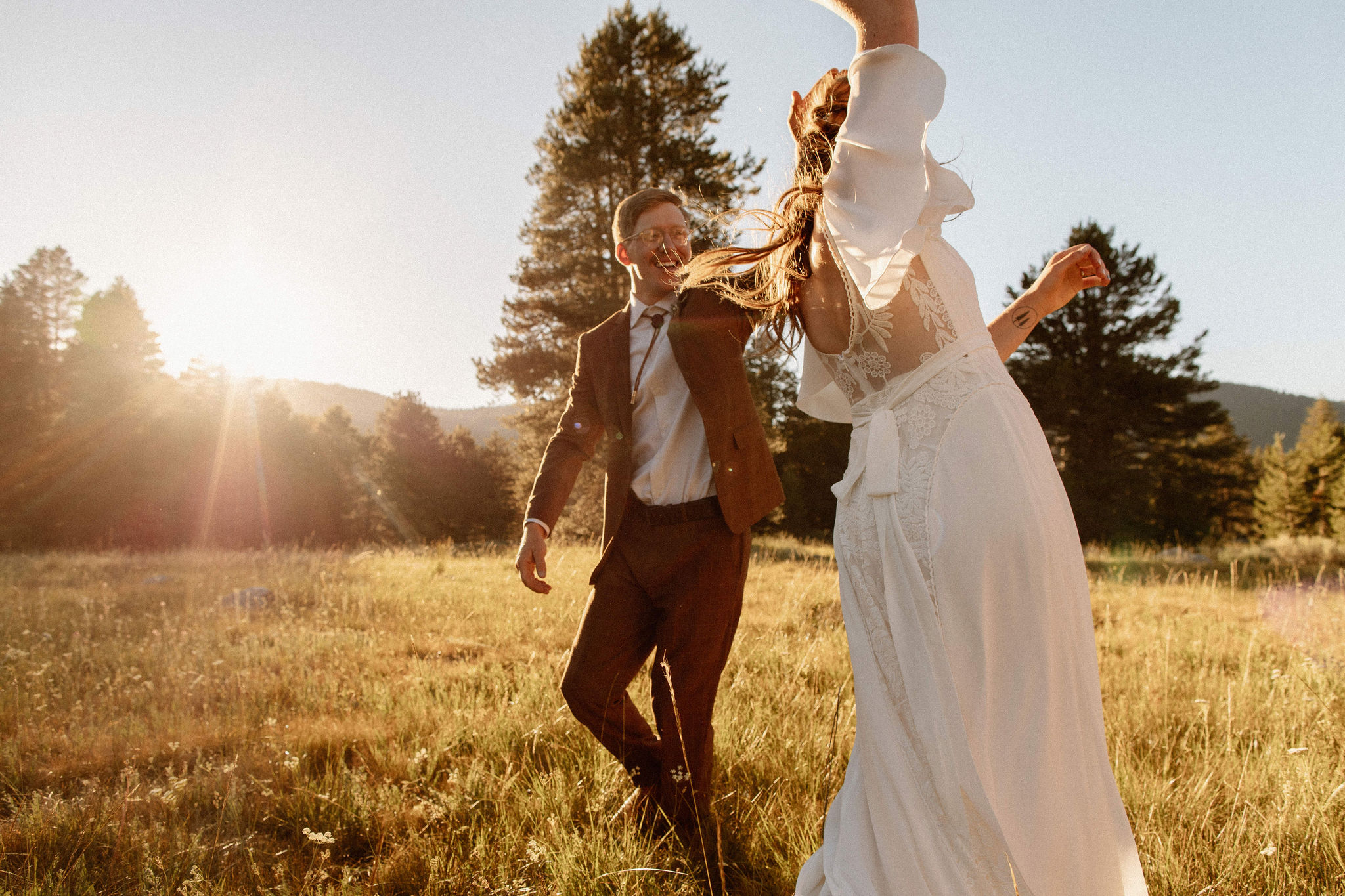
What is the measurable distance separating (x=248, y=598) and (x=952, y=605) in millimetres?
7915

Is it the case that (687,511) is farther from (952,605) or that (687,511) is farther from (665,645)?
(952,605)

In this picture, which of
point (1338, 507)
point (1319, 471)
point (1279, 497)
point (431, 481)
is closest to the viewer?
point (431, 481)

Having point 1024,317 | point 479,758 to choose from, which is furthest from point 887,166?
point 479,758

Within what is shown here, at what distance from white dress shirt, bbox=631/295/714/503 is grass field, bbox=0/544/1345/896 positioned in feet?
4.03

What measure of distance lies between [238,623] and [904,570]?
666 centimetres

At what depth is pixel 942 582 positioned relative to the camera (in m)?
1.41

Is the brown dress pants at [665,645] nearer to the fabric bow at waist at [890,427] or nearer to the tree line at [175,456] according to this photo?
the fabric bow at waist at [890,427]

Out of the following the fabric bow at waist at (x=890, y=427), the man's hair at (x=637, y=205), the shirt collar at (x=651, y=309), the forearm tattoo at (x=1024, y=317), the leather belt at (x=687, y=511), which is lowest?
the leather belt at (x=687, y=511)

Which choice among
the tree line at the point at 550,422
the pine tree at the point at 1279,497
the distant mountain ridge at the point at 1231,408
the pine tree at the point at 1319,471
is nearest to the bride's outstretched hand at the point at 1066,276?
the tree line at the point at 550,422

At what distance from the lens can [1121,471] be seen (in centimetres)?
2672

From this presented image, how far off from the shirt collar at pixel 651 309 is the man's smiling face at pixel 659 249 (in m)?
0.02

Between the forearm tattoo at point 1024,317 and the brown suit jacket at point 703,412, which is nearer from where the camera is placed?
the forearm tattoo at point 1024,317

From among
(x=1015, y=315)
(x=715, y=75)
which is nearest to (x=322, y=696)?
(x=1015, y=315)

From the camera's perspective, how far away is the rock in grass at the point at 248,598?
7129mm
